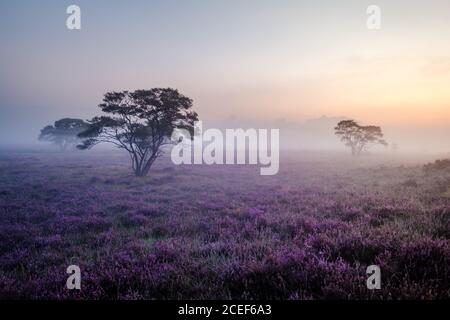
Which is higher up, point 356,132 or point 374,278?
point 356,132

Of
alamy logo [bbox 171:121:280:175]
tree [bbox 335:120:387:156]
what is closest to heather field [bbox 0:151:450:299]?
alamy logo [bbox 171:121:280:175]

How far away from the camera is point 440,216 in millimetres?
7590

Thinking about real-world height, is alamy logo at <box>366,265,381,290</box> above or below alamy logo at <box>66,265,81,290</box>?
above

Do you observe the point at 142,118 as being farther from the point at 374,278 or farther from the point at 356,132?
the point at 356,132

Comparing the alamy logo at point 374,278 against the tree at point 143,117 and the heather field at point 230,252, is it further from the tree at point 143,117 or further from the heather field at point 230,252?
the tree at point 143,117

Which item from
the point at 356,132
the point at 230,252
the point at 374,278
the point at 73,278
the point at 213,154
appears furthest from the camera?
the point at 213,154

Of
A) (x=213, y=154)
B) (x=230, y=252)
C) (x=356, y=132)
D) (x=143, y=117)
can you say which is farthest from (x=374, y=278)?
(x=213, y=154)

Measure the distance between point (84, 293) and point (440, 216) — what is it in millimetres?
8572

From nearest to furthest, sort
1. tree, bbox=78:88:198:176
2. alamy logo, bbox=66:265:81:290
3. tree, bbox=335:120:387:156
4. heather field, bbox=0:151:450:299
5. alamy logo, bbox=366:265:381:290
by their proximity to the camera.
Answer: alamy logo, bbox=366:265:381:290 → heather field, bbox=0:151:450:299 → alamy logo, bbox=66:265:81:290 → tree, bbox=78:88:198:176 → tree, bbox=335:120:387:156

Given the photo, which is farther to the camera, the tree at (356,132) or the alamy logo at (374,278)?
the tree at (356,132)

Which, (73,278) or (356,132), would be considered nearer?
(73,278)

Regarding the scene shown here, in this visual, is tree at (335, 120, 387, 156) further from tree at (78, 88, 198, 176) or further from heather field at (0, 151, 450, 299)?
heather field at (0, 151, 450, 299)

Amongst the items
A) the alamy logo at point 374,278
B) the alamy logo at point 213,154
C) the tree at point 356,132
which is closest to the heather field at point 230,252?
the alamy logo at point 374,278
